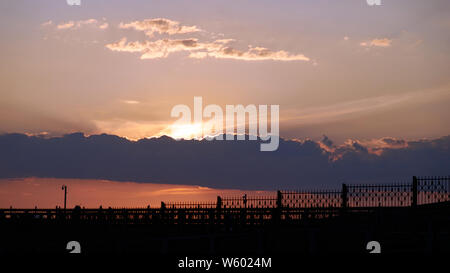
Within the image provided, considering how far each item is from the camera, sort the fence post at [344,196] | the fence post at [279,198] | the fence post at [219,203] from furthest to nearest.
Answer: the fence post at [279,198] → the fence post at [344,196] → the fence post at [219,203]

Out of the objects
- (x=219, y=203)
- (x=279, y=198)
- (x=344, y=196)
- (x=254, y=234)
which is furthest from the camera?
(x=279, y=198)

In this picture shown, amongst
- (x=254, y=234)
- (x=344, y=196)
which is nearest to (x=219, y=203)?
(x=254, y=234)

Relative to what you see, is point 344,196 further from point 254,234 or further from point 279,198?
point 254,234

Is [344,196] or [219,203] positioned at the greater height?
[344,196]

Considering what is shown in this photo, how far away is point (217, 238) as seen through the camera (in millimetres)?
45250

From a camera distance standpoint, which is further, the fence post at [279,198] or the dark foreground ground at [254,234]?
the fence post at [279,198]

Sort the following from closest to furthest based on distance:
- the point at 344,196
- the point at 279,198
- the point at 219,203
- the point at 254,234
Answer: the point at 254,234 → the point at 219,203 → the point at 344,196 → the point at 279,198

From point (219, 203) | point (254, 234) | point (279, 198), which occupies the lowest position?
point (254, 234)

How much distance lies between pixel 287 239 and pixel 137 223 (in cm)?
973

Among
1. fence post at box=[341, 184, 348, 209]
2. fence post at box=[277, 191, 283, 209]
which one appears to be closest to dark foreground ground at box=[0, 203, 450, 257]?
fence post at box=[341, 184, 348, 209]

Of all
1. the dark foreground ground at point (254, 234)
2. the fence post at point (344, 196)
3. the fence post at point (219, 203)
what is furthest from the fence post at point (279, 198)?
the fence post at point (344, 196)

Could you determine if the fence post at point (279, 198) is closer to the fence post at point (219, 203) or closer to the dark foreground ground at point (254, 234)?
the dark foreground ground at point (254, 234)
